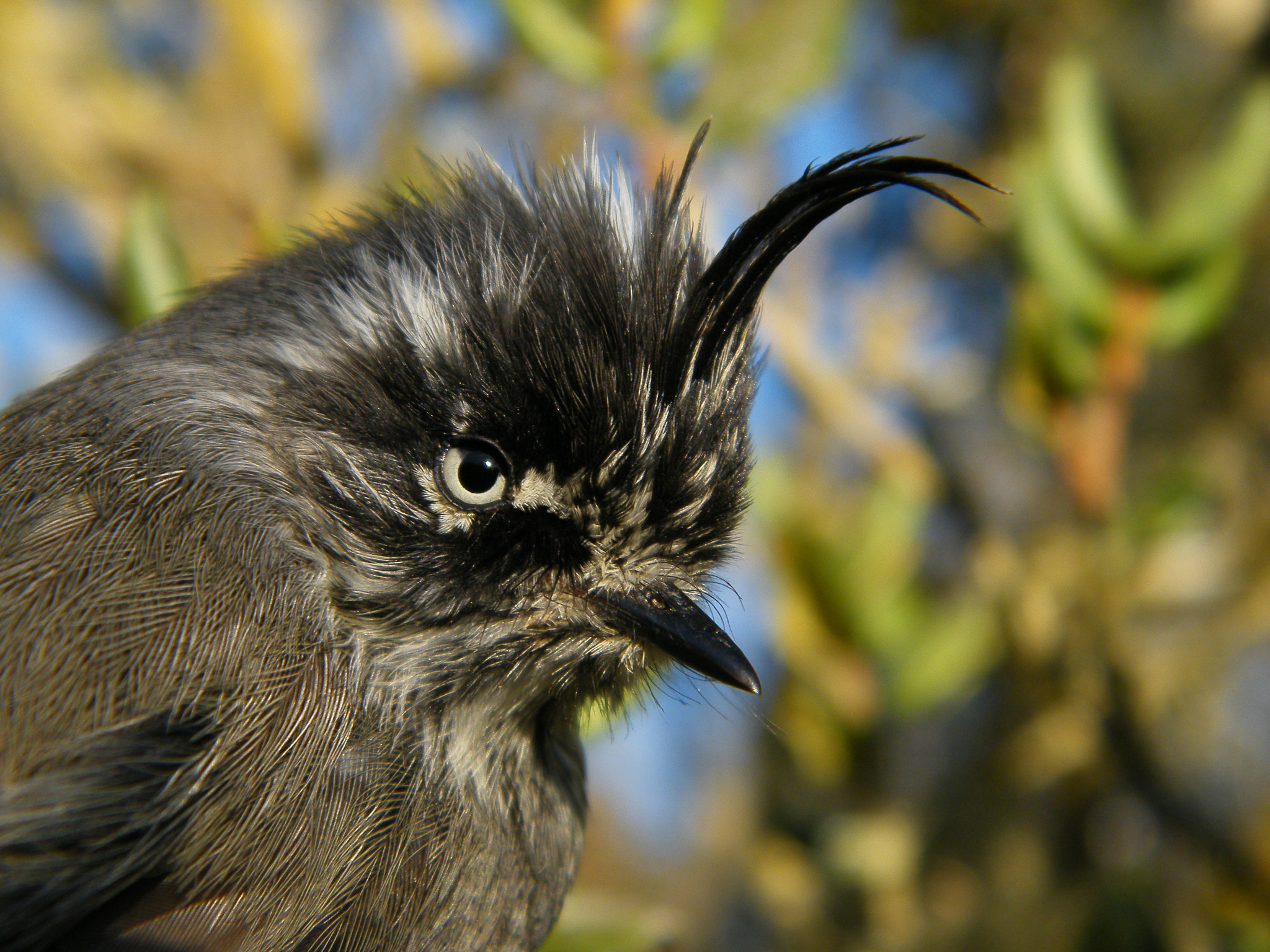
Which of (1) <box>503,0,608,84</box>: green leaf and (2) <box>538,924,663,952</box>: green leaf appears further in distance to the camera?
(1) <box>503,0,608,84</box>: green leaf

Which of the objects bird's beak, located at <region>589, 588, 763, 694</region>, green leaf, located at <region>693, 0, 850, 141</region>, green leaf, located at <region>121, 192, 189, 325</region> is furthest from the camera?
green leaf, located at <region>693, 0, 850, 141</region>

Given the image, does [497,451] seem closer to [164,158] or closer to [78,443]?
[78,443]

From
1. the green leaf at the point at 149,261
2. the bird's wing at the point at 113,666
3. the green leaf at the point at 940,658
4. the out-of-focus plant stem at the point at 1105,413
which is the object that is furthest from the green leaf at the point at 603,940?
the out-of-focus plant stem at the point at 1105,413

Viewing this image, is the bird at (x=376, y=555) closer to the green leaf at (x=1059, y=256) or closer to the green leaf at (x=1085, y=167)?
the green leaf at (x=1059, y=256)

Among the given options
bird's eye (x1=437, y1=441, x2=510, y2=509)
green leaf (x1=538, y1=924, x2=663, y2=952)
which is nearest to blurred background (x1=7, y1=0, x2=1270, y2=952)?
green leaf (x1=538, y1=924, x2=663, y2=952)

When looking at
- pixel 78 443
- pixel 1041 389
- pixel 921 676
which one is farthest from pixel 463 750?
pixel 1041 389

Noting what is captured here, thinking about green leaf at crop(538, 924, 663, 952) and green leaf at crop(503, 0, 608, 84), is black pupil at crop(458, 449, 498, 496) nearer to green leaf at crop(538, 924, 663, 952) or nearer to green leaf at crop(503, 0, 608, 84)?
green leaf at crop(538, 924, 663, 952)

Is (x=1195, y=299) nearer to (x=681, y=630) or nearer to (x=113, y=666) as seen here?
(x=681, y=630)

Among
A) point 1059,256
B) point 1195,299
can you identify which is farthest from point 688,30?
point 1195,299
